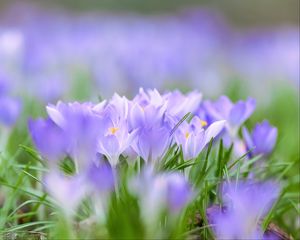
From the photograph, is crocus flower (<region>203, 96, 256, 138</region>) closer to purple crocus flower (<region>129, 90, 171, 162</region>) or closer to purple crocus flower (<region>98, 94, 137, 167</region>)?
purple crocus flower (<region>129, 90, 171, 162</region>)

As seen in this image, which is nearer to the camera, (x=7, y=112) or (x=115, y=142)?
(x=115, y=142)

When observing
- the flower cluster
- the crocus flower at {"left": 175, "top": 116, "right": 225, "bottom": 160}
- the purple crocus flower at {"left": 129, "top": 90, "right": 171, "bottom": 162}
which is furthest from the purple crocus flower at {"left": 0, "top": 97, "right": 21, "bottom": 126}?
the crocus flower at {"left": 175, "top": 116, "right": 225, "bottom": 160}

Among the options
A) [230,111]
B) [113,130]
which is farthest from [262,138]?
[113,130]

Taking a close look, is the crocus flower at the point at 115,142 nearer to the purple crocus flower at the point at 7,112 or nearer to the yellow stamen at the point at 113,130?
the yellow stamen at the point at 113,130

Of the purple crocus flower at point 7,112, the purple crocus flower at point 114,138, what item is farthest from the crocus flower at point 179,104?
the purple crocus flower at point 7,112

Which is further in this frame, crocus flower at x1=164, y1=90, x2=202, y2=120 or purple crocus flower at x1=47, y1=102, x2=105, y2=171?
crocus flower at x1=164, y1=90, x2=202, y2=120

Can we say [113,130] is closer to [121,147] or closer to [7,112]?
[121,147]
